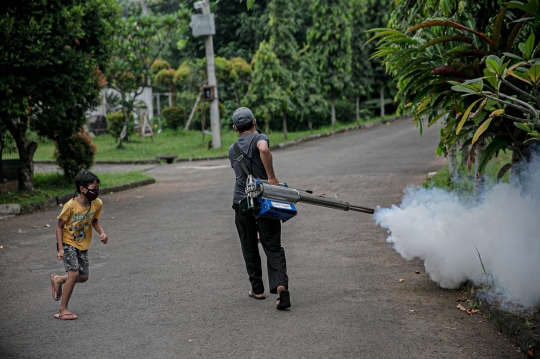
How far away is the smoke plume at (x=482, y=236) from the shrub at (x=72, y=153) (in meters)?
11.6

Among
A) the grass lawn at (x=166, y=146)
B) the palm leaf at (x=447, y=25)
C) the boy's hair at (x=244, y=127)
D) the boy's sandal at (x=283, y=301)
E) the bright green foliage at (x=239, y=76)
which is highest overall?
the bright green foliage at (x=239, y=76)

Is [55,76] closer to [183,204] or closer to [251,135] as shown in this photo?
[183,204]

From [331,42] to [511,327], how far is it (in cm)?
2654

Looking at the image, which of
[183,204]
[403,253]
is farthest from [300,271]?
[183,204]

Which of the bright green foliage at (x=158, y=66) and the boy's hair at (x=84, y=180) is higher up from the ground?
the bright green foliage at (x=158, y=66)

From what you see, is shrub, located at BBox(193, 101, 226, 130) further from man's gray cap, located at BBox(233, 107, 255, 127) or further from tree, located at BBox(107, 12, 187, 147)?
man's gray cap, located at BBox(233, 107, 255, 127)

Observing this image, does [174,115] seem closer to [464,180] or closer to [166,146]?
[166,146]

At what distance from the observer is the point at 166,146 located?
28797mm

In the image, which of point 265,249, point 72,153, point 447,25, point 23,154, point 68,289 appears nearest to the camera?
point 447,25

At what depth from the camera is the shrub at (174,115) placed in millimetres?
34094

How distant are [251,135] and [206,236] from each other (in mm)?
3984

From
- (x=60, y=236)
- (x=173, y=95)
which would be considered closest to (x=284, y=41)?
(x=173, y=95)

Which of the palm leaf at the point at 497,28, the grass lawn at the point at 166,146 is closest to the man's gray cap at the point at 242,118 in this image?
the palm leaf at the point at 497,28

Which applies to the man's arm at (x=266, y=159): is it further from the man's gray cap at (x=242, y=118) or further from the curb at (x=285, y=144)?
the curb at (x=285, y=144)
